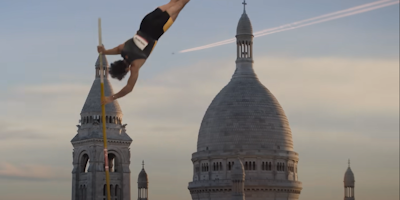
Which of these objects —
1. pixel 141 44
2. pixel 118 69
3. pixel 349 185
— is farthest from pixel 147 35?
pixel 349 185

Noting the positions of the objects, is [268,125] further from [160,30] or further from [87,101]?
[160,30]

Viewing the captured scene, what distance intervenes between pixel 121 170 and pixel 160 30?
11317 centimetres

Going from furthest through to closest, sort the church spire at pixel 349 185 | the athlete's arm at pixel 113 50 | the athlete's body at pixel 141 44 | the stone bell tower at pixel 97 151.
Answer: the church spire at pixel 349 185 → the stone bell tower at pixel 97 151 → the athlete's arm at pixel 113 50 → the athlete's body at pixel 141 44

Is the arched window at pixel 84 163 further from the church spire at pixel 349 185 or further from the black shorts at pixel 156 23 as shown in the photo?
the black shorts at pixel 156 23

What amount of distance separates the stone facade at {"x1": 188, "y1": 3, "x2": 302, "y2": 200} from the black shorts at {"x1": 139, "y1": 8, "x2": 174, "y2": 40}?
13677 cm

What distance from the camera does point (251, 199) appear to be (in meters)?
154

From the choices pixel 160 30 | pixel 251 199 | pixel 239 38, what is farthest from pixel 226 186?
pixel 160 30

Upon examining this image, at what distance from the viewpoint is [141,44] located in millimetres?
18344

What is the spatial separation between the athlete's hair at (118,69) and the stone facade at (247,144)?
13669cm

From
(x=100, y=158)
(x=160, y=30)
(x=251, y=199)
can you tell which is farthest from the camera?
(x=251, y=199)

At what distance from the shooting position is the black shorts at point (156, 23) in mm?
18453

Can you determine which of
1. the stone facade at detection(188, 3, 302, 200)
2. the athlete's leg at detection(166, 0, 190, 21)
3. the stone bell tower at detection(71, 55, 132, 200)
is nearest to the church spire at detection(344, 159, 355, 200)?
the stone facade at detection(188, 3, 302, 200)

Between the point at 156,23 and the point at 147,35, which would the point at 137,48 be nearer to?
the point at 147,35

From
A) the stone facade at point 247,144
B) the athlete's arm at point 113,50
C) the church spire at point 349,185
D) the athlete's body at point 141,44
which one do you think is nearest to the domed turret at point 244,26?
the stone facade at point 247,144
